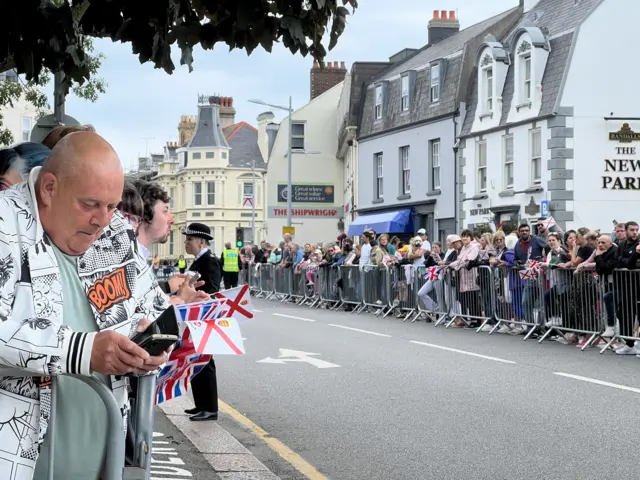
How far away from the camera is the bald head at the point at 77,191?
123 inches

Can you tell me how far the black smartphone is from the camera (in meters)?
2.94

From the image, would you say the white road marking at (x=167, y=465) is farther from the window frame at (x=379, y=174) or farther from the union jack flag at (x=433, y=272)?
the window frame at (x=379, y=174)

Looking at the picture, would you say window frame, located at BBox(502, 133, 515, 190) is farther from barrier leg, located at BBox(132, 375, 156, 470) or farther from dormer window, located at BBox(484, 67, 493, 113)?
barrier leg, located at BBox(132, 375, 156, 470)

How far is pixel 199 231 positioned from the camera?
903 centimetres

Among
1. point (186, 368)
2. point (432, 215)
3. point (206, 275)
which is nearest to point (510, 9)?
point (432, 215)

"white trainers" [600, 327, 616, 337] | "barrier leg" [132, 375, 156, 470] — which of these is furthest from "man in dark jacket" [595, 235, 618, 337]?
"barrier leg" [132, 375, 156, 470]

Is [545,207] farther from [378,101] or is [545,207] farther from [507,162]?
[378,101]

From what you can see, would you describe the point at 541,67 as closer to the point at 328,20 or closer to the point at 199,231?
the point at 199,231

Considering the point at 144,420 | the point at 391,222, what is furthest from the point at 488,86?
the point at 144,420

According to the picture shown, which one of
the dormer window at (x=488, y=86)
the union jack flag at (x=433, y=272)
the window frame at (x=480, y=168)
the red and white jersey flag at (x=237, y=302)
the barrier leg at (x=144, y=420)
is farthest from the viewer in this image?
the window frame at (x=480, y=168)

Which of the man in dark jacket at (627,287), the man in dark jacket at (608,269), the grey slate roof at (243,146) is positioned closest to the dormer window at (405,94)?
the man in dark jacket at (608,269)

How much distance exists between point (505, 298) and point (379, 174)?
30073 mm

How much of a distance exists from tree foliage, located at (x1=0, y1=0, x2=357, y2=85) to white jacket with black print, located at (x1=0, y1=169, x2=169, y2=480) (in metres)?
2.70

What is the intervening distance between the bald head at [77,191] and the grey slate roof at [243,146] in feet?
327
